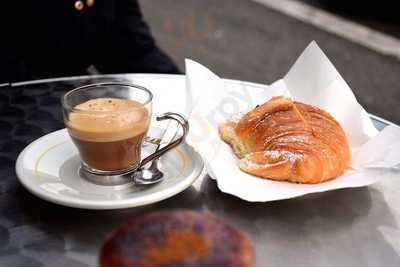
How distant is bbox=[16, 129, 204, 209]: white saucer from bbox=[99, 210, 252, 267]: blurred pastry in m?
0.35

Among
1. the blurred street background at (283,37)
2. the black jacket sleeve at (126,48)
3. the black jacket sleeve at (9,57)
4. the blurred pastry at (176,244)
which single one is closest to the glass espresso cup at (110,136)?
the blurred pastry at (176,244)

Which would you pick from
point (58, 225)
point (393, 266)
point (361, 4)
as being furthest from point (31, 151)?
point (361, 4)

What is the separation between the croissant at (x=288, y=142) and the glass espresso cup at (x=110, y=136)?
11cm

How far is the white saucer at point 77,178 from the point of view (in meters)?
0.83

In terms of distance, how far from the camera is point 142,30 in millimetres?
1854

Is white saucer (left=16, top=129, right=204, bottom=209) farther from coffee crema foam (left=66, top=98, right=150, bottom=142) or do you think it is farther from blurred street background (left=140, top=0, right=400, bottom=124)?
blurred street background (left=140, top=0, right=400, bottom=124)

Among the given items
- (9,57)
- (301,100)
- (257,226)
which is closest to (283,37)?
(9,57)

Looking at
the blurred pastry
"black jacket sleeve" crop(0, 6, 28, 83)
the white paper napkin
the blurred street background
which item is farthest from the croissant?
the blurred street background

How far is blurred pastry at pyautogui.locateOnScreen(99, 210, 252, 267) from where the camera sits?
44 cm

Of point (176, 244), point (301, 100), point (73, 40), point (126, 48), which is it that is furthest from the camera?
point (126, 48)

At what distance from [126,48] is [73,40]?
8.2 inches

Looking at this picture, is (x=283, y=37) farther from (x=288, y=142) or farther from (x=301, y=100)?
(x=288, y=142)

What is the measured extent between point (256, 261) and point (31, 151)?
0.44 m

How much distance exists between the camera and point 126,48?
6.01 ft
